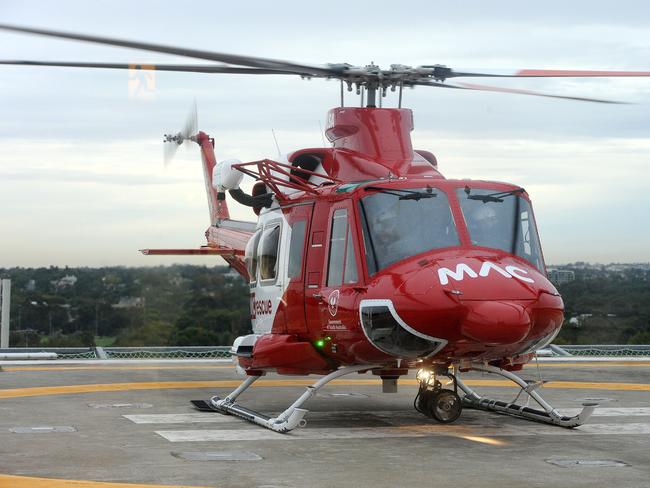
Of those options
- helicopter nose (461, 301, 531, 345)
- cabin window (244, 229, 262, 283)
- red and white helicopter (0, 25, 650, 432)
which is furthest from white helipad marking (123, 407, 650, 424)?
helicopter nose (461, 301, 531, 345)

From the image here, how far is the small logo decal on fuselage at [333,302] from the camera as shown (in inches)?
470

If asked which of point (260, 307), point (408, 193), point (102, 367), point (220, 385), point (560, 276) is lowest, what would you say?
point (102, 367)

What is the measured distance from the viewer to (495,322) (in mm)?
10547

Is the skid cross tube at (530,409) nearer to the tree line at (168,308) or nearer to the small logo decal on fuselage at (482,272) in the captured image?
the small logo decal on fuselage at (482,272)

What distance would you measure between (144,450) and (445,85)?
5.95 metres

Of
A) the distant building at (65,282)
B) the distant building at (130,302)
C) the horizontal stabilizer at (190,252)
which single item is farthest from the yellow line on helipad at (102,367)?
the distant building at (65,282)

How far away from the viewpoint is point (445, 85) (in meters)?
13.5

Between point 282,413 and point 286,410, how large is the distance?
0.48ft

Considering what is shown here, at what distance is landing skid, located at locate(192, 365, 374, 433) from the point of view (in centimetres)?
1157

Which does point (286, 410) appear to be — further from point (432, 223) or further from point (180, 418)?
point (432, 223)

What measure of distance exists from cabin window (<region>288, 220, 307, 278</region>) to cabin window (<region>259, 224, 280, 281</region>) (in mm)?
492

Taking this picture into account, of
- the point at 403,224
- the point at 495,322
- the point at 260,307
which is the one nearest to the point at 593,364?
the point at 260,307

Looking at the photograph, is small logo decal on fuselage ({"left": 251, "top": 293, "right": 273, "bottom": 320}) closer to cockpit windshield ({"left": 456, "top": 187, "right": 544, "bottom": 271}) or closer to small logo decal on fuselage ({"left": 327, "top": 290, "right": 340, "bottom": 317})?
small logo decal on fuselage ({"left": 327, "top": 290, "right": 340, "bottom": 317})

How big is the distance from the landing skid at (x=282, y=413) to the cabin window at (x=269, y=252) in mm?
1336
